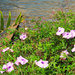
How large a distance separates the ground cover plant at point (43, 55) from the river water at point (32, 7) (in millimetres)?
1318

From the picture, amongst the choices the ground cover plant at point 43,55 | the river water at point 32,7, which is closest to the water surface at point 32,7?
the river water at point 32,7

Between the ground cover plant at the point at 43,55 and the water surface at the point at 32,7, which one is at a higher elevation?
the water surface at the point at 32,7

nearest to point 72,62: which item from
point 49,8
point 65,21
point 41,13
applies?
point 65,21

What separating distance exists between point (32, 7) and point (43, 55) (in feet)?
7.08

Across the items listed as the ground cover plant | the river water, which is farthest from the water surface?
the ground cover plant

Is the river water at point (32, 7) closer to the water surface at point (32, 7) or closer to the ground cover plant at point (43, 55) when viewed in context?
the water surface at point (32, 7)

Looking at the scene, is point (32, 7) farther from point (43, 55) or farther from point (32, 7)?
point (43, 55)

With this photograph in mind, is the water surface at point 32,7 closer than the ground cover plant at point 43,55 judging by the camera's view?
No

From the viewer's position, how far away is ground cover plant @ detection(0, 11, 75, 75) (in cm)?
130

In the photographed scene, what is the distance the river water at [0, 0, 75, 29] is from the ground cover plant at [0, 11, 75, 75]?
4.32 ft

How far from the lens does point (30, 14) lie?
10.2 ft

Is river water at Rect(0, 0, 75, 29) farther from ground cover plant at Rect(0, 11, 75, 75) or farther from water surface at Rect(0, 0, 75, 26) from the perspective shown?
ground cover plant at Rect(0, 11, 75, 75)

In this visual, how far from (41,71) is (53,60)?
20 centimetres

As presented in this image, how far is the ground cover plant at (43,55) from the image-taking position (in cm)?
130
